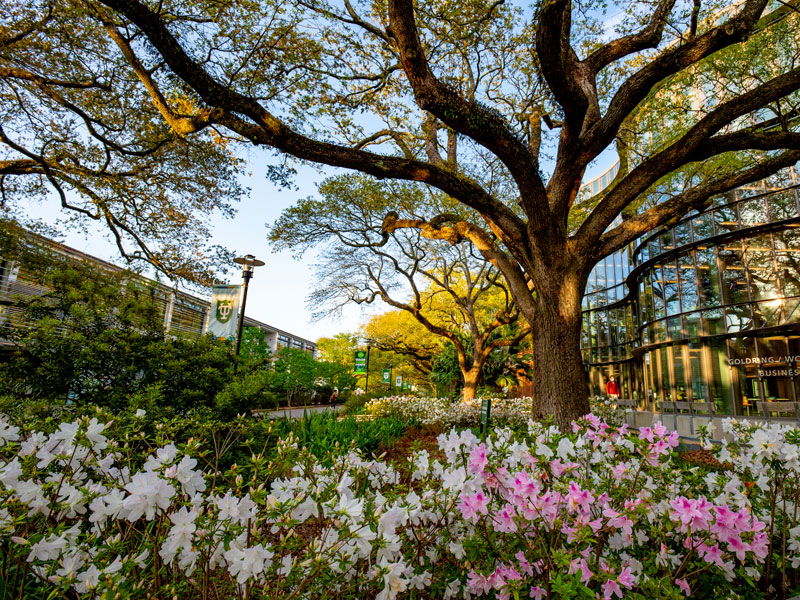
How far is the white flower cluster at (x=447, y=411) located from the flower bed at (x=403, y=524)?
295 inches

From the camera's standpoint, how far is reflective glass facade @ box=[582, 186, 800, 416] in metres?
11.3

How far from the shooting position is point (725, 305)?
41.3 ft

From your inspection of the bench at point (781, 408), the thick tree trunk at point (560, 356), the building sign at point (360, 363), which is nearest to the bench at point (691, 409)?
the bench at point (781, 408)

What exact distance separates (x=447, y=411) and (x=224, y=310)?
586cm

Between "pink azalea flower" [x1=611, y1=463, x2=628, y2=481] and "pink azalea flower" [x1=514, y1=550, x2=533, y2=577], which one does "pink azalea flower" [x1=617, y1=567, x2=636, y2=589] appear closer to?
"pink azalea flower" [x1=514, y1=550, x2=533, y2=577]

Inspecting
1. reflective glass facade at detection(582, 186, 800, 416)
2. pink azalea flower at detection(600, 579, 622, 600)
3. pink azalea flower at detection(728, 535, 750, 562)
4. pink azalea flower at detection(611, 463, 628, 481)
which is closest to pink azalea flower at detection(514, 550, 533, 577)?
pink azalea flower at detection(600, 579, 622, 600)

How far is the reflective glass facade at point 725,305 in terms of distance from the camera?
11.3 meters

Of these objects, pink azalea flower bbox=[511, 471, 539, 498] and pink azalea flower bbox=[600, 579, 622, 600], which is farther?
pink azalea flower bbox=[511, 471, 539, 498]

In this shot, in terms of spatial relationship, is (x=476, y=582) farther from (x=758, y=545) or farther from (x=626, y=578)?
(x=758, y=545)

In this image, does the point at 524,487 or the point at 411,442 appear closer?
the point at 524,487

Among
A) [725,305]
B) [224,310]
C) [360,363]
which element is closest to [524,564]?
[224,310]

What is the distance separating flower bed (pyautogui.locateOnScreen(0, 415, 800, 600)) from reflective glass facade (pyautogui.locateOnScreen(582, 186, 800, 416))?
12.8 metres

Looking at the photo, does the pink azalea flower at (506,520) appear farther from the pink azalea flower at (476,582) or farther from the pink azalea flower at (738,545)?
the pink azalea flower at (738,545)

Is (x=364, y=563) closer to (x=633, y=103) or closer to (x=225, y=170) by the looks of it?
(x=633, y=103)
